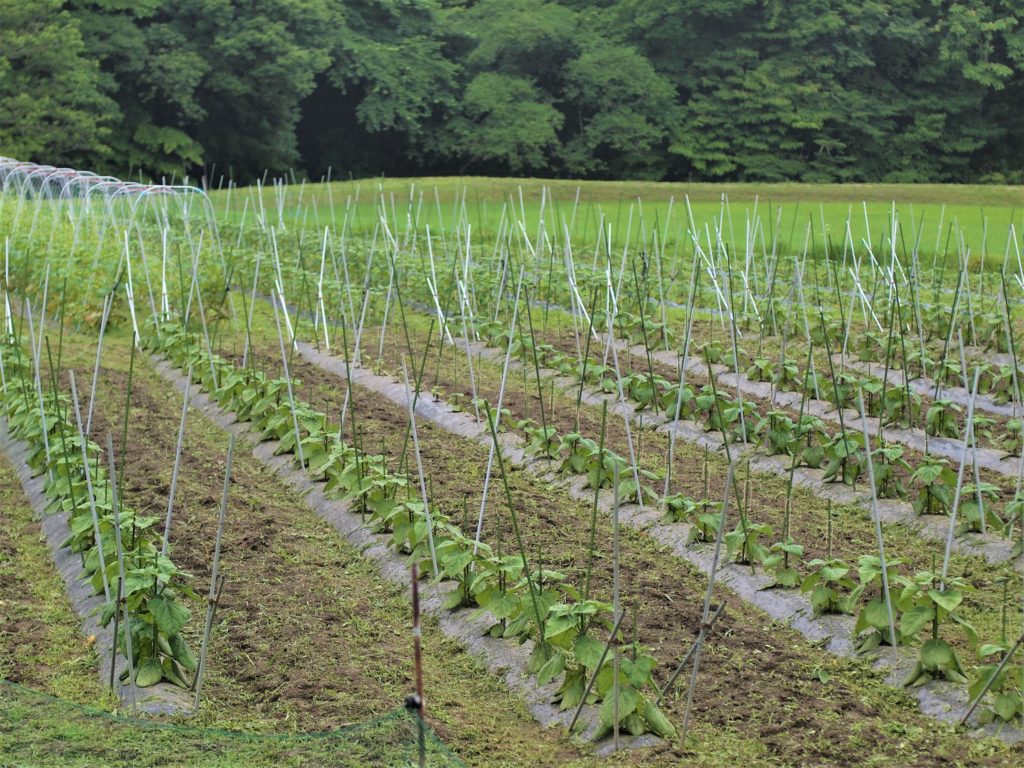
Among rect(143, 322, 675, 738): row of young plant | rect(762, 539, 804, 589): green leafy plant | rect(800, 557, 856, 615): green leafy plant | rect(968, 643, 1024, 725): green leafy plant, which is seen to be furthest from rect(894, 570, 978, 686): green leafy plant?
rect(143, 322, 675, 738): row of young plant

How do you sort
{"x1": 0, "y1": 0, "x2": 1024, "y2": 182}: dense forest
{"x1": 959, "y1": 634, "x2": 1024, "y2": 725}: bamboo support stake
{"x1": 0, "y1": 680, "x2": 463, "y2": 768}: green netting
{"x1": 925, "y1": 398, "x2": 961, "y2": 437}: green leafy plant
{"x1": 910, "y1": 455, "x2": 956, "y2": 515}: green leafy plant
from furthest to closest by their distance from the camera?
1. {"x1": 0, "y1": 0, "x2": 1024, "y2": 182}: dense forest
2. {"x1": 925, "y1": 398, "x2": 961, "y2": 437}: green leafy plant
3. {"x1": 910, "y1": 455, "x2": 956, "y2": 515}: green leafy plant
4. {"x1": 959, "y1": 634, "x2": 1024, "y2": 725}: bamboo support stake
5. {"x1": 0, "y1": 680, "x2": 463, "y2": 768}: green netting

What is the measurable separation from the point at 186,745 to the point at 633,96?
2975 centimetres

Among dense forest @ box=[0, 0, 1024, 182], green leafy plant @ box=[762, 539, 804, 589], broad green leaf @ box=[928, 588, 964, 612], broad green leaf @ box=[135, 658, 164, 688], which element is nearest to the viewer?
broad green leaf @ box=[928, 588, 964, 612]

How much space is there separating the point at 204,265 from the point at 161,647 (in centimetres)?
742

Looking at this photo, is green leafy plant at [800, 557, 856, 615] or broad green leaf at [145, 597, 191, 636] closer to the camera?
broad green leaf at [145, 597, 191, 636]

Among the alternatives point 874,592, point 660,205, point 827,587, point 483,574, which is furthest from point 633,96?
point 483,574

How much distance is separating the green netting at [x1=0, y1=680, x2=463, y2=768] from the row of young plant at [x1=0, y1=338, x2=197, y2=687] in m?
0.91

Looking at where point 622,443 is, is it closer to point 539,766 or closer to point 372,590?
point 372,590

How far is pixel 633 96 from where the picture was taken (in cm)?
3127

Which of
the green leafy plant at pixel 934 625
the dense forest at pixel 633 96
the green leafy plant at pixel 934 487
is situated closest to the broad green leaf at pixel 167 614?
the green leafy plant at pixel 934 625

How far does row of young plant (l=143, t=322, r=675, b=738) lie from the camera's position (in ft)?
12.0

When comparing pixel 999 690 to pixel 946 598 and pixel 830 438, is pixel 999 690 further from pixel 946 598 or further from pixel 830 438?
pixel 830 438

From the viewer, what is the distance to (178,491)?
604 cm

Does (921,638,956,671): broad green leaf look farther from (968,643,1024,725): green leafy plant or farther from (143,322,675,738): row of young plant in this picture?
(143,322,675,738): row of young plant
